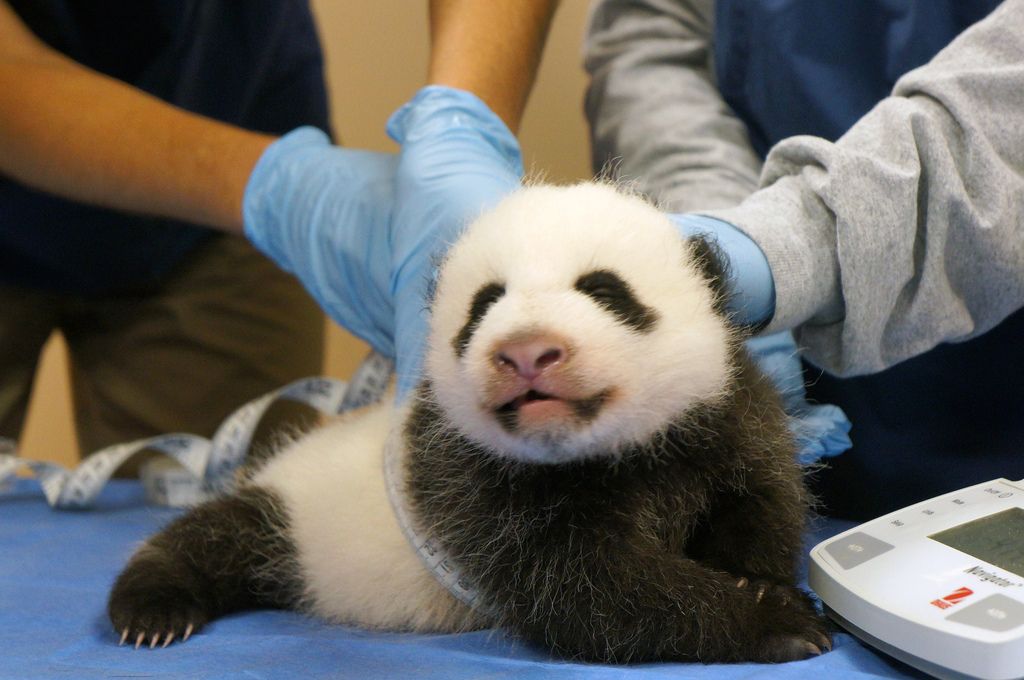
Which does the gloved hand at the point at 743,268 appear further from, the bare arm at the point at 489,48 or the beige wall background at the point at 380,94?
the beige wall background at the point at 380,94

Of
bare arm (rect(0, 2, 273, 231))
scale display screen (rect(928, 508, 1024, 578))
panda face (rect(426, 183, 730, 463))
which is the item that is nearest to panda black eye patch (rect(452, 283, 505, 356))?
panda face (rect(426, 183, 730, 463))

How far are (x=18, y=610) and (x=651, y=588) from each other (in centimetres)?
70

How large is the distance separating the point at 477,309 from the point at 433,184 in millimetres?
408

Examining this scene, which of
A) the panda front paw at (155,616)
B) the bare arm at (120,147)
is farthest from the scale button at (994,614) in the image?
the bare arm at (120,147)

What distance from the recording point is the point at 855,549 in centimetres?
81

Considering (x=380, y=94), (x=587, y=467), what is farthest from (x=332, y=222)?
(x=380, y=94)

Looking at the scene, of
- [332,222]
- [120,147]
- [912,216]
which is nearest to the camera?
[912,216]

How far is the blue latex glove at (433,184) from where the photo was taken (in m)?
1.16

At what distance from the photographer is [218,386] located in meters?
2.04

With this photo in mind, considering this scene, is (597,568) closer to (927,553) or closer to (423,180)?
(927,553)

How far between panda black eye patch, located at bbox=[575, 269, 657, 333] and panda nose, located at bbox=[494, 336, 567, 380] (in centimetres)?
8

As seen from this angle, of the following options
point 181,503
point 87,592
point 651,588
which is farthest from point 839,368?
point 181,503

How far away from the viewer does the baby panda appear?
77cm

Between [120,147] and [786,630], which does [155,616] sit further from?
[120,147]
